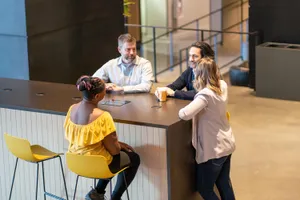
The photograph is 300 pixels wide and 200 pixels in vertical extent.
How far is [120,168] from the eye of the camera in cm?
457

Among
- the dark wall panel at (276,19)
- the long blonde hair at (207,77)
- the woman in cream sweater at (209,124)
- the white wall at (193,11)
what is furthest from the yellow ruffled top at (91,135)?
the white wall at (193,11)

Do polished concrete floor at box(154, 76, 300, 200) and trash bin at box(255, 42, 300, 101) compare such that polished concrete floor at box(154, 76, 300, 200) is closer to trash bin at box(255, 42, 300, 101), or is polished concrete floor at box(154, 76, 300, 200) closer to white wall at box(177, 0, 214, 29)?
trash bin at box(255, 42, 300, 101)

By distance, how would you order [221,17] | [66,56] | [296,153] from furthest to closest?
[221,17]
[66,56]
[296,153]

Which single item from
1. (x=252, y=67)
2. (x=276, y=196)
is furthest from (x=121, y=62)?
(x=252, y=67)

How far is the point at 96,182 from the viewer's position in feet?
16.8

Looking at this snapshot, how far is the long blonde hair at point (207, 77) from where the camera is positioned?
4.75 m

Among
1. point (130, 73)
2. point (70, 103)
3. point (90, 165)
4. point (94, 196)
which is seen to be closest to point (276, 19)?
point (130, 73)

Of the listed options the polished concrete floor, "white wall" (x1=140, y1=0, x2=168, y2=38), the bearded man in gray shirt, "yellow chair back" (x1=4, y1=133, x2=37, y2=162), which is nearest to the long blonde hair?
the bearded man in gray shirt

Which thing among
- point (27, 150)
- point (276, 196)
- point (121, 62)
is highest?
point (121, 62)

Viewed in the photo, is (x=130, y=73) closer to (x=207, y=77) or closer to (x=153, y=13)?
(x=207, y=77)

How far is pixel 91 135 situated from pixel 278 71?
5205mm

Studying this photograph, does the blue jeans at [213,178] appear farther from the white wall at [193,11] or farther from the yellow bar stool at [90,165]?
the white wall at [193,11]

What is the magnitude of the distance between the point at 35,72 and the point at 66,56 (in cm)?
63

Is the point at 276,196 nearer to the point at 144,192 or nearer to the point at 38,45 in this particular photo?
the point at 144,192
